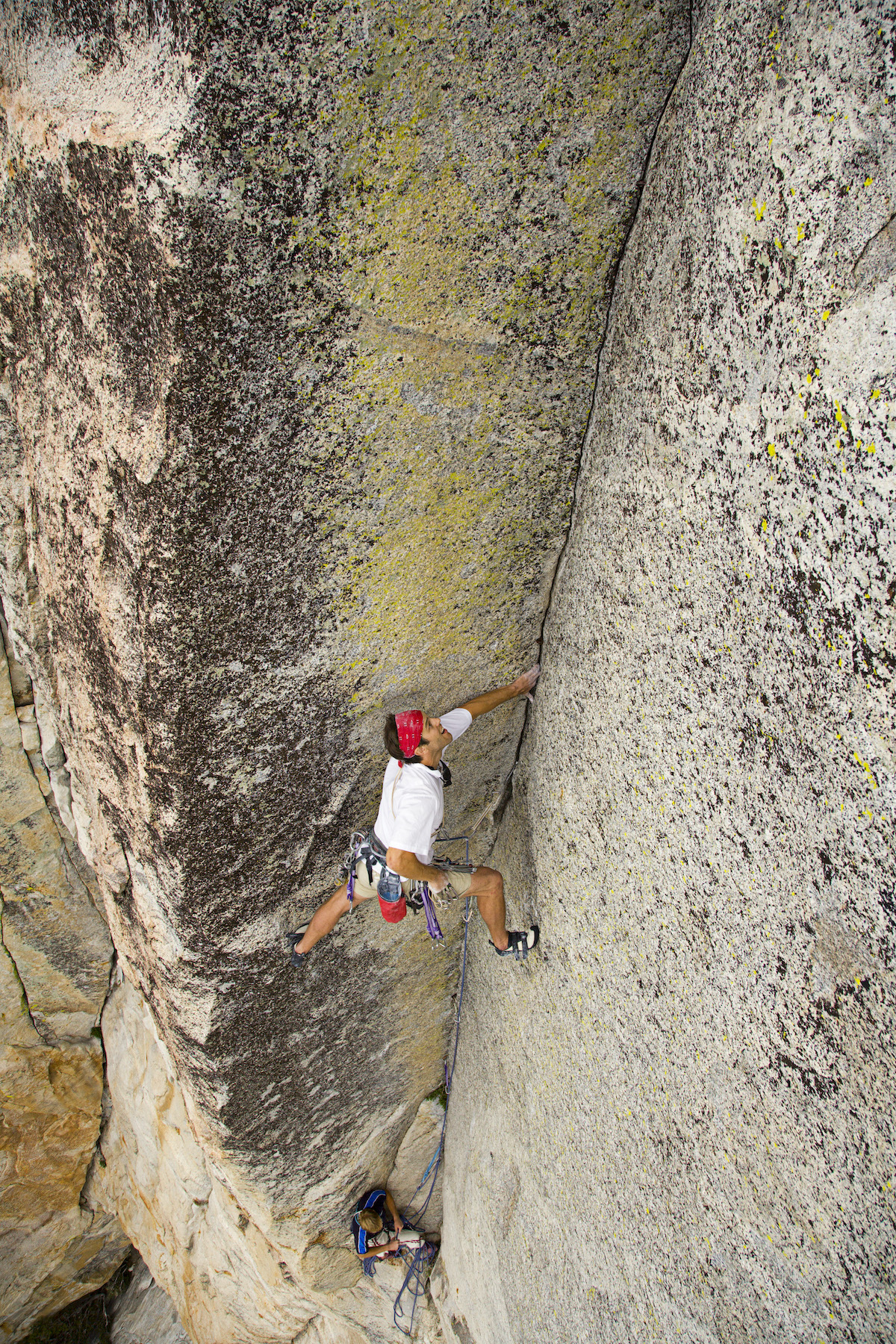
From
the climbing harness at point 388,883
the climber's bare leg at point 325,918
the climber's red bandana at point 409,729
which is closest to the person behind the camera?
the climber's red bandana at point 409,729

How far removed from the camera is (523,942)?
3373mm

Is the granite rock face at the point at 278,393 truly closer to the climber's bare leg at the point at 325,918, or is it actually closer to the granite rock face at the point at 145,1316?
the climber's bare leg at the point at 325,918

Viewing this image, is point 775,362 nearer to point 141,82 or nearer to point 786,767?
point 786,767

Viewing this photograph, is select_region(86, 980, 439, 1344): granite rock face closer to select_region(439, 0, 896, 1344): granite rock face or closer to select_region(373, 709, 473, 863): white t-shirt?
select_region(373, 709, 473, 863): white t-shirt

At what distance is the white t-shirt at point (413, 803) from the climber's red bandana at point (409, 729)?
0.11 m

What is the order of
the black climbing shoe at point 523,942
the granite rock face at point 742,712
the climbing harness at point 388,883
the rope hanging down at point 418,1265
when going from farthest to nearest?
the rope hanging down at point 418,1265 → the black climbing shoe at point 523,942 → the climbing harness at point 388,883 → the granite rock face at point 742,712

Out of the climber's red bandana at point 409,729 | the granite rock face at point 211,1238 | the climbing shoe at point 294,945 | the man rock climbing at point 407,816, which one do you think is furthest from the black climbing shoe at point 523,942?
the granite rock face at point 211,1238

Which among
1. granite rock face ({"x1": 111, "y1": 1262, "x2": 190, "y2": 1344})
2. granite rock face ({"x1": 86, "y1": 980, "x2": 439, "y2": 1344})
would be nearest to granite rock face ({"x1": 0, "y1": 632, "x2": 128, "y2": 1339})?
granite rock face ({"x1": 86, "y1": 980, "x2": 439, "y2": 1344})

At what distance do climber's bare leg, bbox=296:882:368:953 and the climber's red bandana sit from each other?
843 millimetres

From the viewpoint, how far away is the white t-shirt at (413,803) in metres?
2.86

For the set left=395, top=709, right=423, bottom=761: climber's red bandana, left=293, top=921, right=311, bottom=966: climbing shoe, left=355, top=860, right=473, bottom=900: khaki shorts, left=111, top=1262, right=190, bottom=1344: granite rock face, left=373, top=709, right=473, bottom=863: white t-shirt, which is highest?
left=395, top=709, right=423, bottom=761: climber's red bandana

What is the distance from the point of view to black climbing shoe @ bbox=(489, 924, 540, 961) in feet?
11.0

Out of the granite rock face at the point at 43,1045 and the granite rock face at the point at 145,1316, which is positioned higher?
the granite rock face at the point at 43,1045

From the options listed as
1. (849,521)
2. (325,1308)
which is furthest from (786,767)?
(325,1308)
